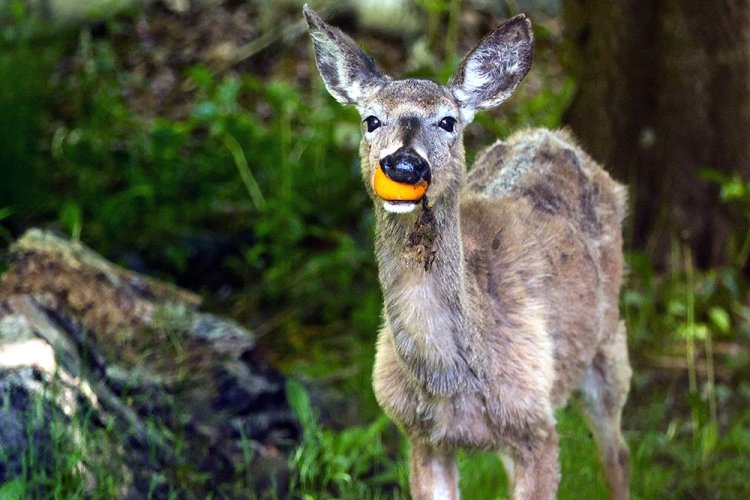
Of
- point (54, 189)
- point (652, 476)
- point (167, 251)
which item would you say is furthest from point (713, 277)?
point (54, 189)

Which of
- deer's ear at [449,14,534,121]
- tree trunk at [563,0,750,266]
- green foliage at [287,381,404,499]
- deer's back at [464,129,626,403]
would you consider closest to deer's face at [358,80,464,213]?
deer's ear at [449,14,534,121]

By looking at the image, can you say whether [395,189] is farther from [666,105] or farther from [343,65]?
[666,105]

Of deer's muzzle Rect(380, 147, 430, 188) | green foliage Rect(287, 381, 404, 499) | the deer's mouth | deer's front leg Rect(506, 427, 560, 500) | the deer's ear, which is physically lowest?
deer's front leg Rect(506, 427, 560, 500)

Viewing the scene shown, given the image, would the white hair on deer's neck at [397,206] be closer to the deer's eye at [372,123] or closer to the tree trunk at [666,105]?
the deer's eye at [372,123]

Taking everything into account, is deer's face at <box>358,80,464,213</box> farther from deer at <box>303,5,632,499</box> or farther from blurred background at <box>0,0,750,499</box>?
blurred background at <box>0,0,750,499</box>

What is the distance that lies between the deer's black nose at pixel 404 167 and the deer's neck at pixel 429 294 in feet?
0.76

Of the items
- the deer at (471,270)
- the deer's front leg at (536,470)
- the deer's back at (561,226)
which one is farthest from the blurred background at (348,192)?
the deer's front leg at (536,470)

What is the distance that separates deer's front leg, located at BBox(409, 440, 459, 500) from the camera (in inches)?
183

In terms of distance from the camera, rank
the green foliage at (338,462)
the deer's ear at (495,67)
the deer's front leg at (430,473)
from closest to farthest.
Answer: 1. the deer's ear at (495,67)
2. the deer's front leg at (430,473)
3. the green foliage at (338,462)

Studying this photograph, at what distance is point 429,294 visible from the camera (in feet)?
13.8

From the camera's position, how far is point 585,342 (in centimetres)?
513

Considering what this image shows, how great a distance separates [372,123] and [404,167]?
0.40 metres

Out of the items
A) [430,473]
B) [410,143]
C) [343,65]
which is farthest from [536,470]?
[343,65]

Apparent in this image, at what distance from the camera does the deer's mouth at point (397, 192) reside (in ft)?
12.7
